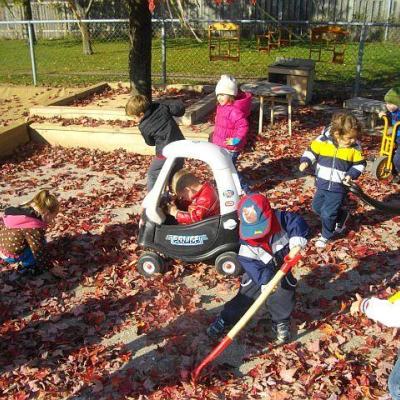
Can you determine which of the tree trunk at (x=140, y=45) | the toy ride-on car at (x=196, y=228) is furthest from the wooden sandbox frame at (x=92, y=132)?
the toy ride-on car at (x=196, y=228)

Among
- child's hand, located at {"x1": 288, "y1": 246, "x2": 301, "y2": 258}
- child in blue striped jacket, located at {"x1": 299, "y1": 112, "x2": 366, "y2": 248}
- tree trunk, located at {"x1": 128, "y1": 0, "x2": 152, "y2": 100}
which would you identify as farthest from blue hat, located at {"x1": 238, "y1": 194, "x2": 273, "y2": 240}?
tree trunk, located at {"x1": 128, "y1": 0, "x2": 152, "y2": 100}

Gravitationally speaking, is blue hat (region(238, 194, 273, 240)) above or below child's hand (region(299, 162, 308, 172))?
above

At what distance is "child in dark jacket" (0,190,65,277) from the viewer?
481 centimetres

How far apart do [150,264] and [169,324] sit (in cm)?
78

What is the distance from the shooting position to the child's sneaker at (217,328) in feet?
13.1

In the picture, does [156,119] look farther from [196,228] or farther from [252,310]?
[252,310]

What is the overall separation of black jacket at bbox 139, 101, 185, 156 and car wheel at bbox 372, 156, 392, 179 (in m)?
2.93

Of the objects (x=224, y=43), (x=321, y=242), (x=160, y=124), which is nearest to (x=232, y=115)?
(x=160, y=124)

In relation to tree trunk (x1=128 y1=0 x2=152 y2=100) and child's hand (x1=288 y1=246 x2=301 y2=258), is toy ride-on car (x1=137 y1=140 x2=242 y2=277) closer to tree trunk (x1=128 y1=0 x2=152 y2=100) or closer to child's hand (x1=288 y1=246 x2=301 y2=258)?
child's hand (x1=288 y1=246 x2=301 y2=258)

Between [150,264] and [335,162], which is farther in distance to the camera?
[335,162]

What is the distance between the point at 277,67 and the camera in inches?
433

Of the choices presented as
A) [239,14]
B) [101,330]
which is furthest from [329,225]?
[239,14]

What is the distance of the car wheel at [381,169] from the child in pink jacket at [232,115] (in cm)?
201

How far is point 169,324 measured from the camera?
165 inches
